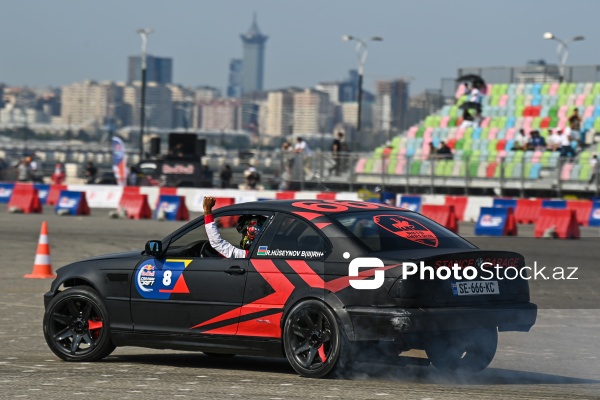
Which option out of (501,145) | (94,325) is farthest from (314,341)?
(501,145)

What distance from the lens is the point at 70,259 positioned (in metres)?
20.1

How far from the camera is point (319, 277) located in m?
8.72

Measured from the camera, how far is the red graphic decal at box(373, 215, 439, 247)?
8961 mm

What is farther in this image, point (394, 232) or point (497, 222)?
point (497, 222)

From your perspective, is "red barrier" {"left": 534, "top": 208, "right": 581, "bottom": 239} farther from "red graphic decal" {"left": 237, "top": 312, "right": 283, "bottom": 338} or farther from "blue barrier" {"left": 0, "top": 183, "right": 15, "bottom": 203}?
"blue barrier" {"left": 0, "top": 183, "right": 15, "bottom": 203}

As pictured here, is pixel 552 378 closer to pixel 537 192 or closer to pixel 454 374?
pixel 454 374

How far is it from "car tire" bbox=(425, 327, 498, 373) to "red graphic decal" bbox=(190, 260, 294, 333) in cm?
113

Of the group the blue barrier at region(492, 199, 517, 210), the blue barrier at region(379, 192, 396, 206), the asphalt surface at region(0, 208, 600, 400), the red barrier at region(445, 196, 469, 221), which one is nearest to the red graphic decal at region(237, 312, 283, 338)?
the asphalt surface at region(0, 208, 600, 400)

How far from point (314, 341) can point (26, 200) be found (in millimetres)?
28502

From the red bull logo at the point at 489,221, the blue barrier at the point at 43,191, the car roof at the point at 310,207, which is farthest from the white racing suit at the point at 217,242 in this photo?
the blue barrier at the point at 43,191

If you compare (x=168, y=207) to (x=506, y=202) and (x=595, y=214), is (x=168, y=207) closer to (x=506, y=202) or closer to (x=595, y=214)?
(x=506, y=202)

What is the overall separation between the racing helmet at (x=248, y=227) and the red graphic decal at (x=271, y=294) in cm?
32

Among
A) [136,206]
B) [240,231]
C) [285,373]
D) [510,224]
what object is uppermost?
[240,231]

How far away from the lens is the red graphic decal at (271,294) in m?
8.86
